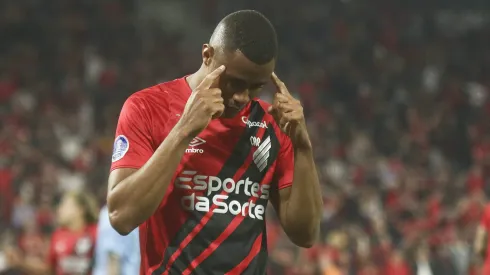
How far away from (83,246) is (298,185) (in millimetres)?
4474

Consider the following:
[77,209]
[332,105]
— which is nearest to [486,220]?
[77,209]

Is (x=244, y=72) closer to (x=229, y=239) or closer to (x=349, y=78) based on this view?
(x=229, y=239)

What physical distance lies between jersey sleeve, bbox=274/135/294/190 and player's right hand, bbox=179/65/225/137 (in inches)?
15.4

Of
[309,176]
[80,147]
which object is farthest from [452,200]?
[309,176]

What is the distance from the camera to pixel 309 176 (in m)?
3.15

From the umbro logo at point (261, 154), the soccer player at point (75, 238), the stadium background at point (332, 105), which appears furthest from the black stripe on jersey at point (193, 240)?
the stadium background at point (332, 105)

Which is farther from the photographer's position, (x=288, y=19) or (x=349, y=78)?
Answer: (x=288, y=19)

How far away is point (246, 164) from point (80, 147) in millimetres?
9454

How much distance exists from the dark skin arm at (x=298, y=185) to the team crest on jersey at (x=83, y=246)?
14.0 ft

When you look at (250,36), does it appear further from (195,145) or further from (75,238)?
(75,238)

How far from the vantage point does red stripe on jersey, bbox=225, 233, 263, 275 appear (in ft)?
10.0

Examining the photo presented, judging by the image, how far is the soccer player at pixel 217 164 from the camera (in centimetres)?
290

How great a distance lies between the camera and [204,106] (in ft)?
9.49

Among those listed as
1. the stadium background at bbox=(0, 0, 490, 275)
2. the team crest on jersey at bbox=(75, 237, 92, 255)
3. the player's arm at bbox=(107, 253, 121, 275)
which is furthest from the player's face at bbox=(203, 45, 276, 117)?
the stadium background at bbox=(0, 0, 490, 275)
